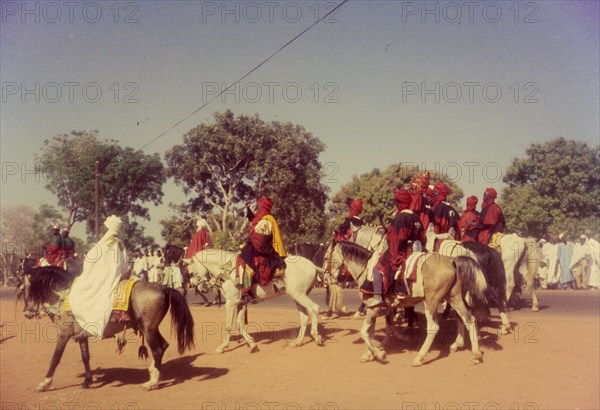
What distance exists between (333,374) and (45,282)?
484cm

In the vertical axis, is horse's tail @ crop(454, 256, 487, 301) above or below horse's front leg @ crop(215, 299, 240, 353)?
above

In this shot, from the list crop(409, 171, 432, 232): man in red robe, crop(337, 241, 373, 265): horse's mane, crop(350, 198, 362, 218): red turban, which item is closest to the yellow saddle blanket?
crop(337, 241, 373, 265): horse's mane

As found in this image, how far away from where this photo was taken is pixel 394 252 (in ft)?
34.9

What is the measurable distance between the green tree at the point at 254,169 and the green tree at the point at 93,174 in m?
6.55

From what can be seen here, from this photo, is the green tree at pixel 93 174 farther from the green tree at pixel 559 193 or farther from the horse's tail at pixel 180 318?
the horse's tail at pixel 180 318

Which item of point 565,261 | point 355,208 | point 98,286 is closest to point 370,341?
point 98,286

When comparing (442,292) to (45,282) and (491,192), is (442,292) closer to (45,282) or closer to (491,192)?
(491,192)

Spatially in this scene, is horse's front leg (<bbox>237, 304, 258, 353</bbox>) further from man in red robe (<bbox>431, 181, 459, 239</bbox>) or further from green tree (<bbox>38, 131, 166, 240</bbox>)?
green tree (<bbox>38, 131, 166, 240</bbox>)

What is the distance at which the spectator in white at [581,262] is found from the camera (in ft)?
79.6

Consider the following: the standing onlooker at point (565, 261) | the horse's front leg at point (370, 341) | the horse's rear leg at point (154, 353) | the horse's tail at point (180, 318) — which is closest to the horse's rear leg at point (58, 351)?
the horse's rear leg at point (154, 353)

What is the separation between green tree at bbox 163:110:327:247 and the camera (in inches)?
1314

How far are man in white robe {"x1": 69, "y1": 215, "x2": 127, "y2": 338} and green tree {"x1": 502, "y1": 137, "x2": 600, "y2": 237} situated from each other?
102ft

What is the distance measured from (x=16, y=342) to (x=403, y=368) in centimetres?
907

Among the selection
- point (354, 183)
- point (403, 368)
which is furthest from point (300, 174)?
point (403, 368)
